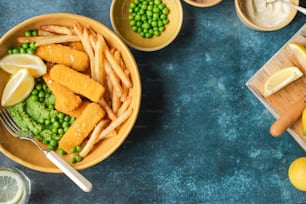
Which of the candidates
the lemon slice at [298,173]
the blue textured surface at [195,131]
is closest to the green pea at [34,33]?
the blue textured surface at [195,131]

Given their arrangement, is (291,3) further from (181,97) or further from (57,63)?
(57,63)

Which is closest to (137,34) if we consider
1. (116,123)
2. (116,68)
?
(116,68)

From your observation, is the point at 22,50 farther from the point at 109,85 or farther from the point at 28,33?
the point at 109,85

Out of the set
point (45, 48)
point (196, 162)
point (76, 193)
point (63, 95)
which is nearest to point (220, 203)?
point (196, 162)

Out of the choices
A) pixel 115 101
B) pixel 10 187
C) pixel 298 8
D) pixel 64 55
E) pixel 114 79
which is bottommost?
pixel 10 187

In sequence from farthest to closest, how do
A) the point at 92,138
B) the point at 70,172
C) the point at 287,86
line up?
the point at 287,86, the point at 92,138, the point at 70,172

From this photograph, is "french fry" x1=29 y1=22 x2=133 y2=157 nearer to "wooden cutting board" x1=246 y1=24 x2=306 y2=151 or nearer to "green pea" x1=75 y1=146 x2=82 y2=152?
"green pea" x1=75 y1=146 x2=82 y2=152

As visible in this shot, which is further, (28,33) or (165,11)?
(165,11)

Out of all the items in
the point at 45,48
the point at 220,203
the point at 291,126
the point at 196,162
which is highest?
the point at 45,48
